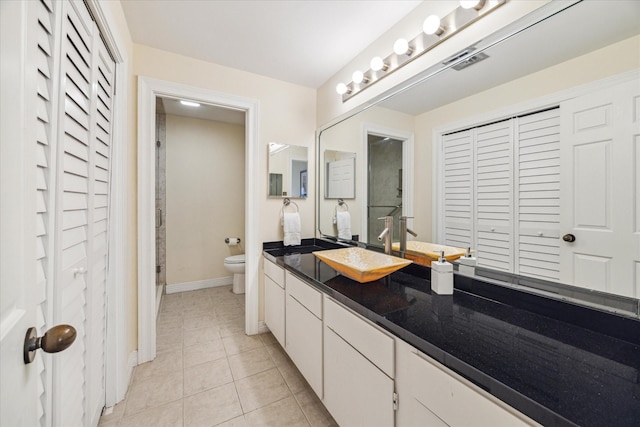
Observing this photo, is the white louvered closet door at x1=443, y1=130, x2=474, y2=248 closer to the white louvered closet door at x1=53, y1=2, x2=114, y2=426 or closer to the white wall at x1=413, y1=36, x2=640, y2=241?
the white wall at x1=413, y1=36, x2=640, y2=241

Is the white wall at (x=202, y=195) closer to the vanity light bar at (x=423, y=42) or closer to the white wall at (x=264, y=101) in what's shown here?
the white wall at (x=264, y=101)

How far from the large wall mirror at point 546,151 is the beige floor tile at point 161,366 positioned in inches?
78.6

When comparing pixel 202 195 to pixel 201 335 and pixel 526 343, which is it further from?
pixel 526 343

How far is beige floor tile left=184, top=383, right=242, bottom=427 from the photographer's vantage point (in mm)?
1432

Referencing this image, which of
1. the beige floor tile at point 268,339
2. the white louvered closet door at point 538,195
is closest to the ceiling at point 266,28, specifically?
the white louvered closet door at point 538,195

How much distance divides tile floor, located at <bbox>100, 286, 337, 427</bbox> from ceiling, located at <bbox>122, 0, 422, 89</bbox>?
92.2 inches

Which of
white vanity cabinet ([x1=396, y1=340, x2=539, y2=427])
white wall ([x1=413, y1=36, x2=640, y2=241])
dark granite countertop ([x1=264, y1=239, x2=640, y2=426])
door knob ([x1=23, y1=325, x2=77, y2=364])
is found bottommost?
white vanity cabinet ([x1=396, y1=340, x2=539, y2=427])

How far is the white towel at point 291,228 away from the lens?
7.77 ft

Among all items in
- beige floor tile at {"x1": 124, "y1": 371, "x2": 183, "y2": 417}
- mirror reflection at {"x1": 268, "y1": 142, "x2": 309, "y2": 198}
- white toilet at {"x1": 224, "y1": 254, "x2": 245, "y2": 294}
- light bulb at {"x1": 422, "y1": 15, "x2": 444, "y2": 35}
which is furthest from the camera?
white toilet at {"x1": 224, "y1": 254, "x2": 245, "y2": 294}

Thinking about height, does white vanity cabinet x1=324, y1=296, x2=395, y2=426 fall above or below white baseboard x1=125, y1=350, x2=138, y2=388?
above

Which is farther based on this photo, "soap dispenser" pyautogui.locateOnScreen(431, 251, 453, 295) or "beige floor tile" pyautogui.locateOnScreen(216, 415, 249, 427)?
"beige floor tile" pyautogui.locateOnScreen(216, 415, 249, 427)

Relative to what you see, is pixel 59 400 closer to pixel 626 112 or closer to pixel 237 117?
pixel 626 112

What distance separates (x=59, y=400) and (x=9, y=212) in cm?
78

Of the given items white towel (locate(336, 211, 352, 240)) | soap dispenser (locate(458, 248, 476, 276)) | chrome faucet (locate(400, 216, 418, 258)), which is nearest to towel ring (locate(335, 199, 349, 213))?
white towel (locate(336, 211, 352, 240))
